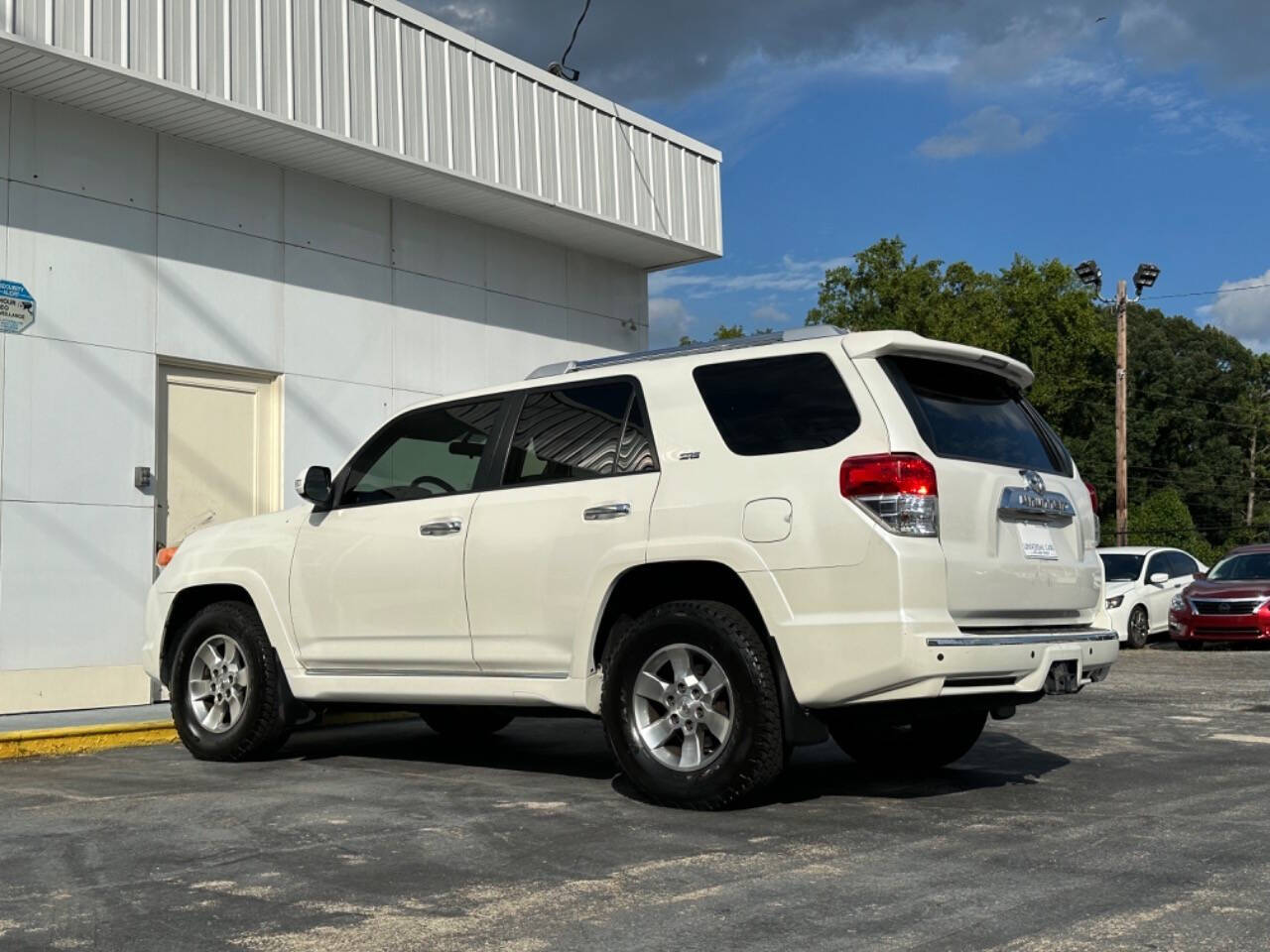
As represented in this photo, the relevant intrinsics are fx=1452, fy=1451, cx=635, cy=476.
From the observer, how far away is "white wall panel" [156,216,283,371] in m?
12.2

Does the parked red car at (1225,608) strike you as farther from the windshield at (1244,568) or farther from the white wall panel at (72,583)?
the white wall panel at (72,583)

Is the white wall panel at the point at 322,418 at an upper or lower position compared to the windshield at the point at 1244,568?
upper

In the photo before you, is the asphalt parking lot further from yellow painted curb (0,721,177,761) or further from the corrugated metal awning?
the corrugated metal awning

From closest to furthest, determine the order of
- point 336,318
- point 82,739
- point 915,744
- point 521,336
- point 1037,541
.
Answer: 1. point 1037,541
2. point 915,744
3. point 82,739
4. point 336,318
5. point 521,336

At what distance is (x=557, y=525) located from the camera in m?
6.78

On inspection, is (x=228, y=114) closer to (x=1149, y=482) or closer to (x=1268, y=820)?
(x=1268, y=820)

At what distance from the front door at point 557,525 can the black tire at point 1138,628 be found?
16.9 metres

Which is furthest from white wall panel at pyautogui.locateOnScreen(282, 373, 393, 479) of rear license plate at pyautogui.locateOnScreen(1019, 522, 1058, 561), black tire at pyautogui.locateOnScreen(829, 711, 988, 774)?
rear license plate at pyautogui.locateOnScreen(1019, 522, 1058, 561)

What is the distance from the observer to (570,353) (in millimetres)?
16500

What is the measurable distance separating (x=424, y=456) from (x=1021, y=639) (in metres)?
3.25

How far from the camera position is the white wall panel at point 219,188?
12.3 meters

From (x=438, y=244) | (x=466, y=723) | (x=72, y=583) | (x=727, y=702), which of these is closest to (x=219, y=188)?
(x=438, y=244)

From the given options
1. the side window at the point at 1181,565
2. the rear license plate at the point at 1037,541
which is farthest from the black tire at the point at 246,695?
the side window at the point at 1181,565

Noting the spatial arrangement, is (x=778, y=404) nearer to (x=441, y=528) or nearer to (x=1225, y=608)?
(x=441, y=528)
